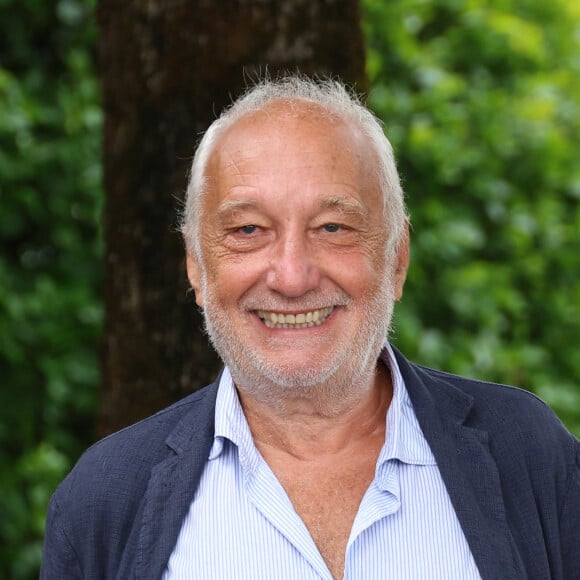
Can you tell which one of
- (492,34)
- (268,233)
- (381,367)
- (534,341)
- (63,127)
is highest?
(492,34)

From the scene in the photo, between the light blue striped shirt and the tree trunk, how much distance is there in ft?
2.76

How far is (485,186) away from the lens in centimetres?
525

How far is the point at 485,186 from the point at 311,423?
9.94 feet

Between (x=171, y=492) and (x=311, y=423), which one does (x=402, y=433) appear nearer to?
(x=311, y=423)

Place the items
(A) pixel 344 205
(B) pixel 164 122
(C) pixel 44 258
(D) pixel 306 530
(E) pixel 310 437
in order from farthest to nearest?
(C) pixel 44 258
(B) pixel 164 122
(E) pixel 310 437
(A) pixel 344 205
(D) pixel 306 530

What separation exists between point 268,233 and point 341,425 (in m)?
0.51

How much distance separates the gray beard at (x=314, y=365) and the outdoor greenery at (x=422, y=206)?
2.12 m

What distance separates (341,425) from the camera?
98.8 inches

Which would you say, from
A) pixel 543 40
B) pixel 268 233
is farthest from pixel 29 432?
pixel 543 40

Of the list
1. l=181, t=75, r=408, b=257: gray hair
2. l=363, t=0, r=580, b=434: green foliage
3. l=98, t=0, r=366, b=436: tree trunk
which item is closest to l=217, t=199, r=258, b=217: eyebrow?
l=181, t=75, r=408, b=257: gray hair

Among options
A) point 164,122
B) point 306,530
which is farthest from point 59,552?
point 164,122

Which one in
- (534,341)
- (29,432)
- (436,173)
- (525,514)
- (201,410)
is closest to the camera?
(525,514)

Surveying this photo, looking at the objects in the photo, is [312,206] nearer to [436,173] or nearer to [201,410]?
[201,410]

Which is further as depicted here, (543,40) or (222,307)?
(543,40)
